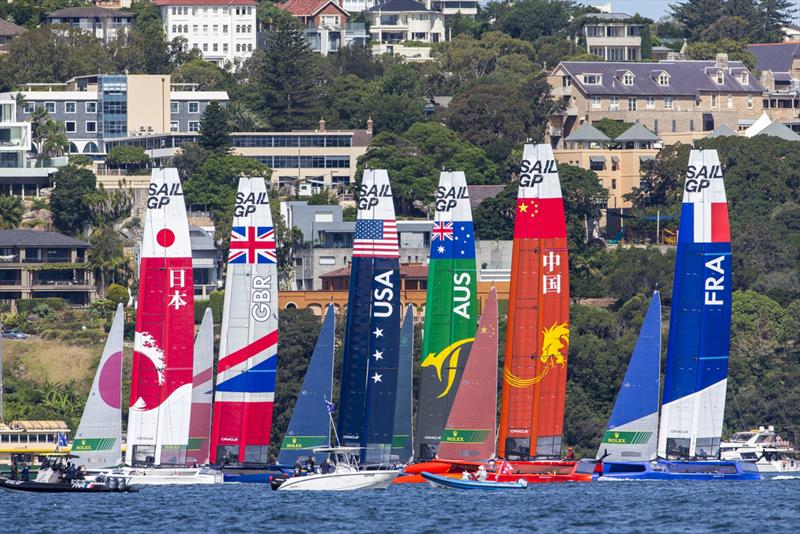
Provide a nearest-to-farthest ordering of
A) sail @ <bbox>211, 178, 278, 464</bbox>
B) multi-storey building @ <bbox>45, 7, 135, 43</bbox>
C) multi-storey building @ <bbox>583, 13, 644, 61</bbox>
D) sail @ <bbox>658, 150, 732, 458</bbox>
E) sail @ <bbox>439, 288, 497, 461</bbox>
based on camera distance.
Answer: sail @ <bbox>439, 288, 497, 461</bbox> < sail @ <bbox>658, 150, 732, 458</bbox> < sail @ <bbox>211, 178, 278, 464</bbox> < multi-storey building @ <bbox>583, 13, 644, 61</bbox> < multi-storey building @ <bbox>45, 7, 135, 43</bbox>

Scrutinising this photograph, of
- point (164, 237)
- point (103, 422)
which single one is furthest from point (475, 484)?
point (164, 237)

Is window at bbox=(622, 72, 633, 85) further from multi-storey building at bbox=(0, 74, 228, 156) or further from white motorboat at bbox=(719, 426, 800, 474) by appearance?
white motorboat at bbox=(719, 426, 800, 474)

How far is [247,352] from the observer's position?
77375 millimetres

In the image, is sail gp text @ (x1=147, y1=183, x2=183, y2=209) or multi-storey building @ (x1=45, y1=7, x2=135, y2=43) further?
multi-storey building @ (x1=45, y1=7, x2=135, y2=43)

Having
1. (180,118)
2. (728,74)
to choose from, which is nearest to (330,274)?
(180,118)

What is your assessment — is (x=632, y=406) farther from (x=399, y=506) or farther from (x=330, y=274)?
(x=330, y=274)

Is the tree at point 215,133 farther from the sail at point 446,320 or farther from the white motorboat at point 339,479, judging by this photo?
the white motorboat at point 339,479

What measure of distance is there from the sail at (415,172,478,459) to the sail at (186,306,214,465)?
23.7 ft

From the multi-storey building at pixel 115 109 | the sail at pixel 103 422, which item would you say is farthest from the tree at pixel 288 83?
the sail at pixel 103 422

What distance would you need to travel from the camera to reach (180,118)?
547 ft

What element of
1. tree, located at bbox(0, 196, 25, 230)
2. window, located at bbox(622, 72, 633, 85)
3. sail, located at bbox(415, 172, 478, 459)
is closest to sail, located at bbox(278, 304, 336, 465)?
sail, located at bbox(415, 172, 478, 459)

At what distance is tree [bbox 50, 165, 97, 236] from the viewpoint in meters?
142

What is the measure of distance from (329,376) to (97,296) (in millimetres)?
60365

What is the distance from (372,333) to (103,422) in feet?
30.9
